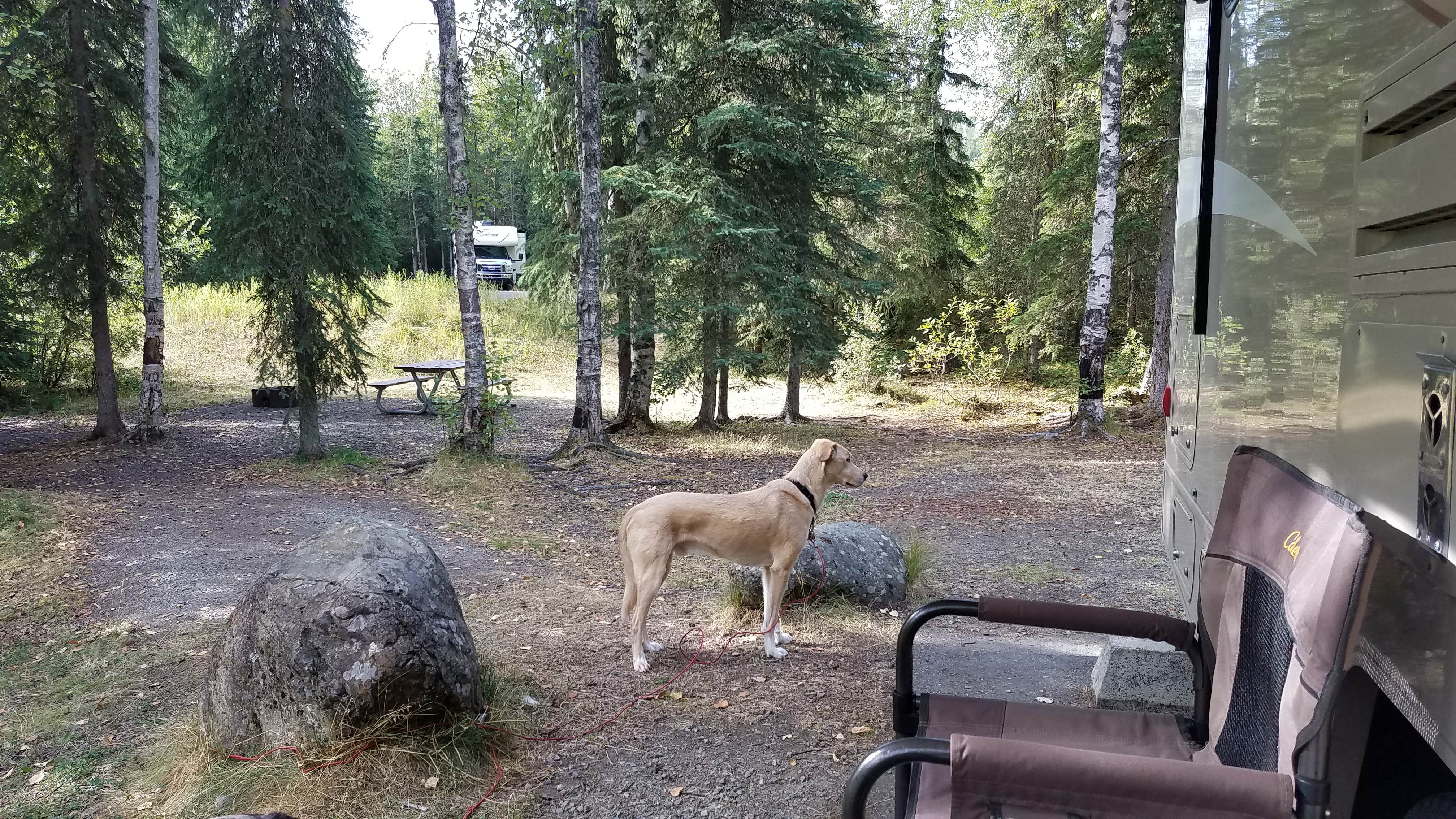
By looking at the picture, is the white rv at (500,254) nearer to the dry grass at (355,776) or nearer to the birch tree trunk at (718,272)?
the birch tree trunk at (718,272)

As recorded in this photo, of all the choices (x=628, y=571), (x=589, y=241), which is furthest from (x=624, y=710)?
(x=589, y=241)

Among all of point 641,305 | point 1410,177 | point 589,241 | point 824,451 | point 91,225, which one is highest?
point 91,225

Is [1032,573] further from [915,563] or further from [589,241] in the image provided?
[589,241]

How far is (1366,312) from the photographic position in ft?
5.55

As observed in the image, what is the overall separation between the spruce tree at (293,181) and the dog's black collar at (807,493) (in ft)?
27.4

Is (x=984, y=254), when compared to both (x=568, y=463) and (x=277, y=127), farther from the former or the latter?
(x=277, y=127)

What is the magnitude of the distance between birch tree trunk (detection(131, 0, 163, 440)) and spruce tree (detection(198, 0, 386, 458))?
2.53 ft

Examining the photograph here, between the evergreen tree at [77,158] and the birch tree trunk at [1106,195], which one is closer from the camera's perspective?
the evergreen tree at [77,158]

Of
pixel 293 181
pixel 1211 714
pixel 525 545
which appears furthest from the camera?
pixel 293 181

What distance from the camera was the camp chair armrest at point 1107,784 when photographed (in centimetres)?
163

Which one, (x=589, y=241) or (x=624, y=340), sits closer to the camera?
(x=589, y=241)

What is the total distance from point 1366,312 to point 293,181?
37.3 ft

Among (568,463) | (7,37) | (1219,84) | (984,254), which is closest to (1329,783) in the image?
(1219,84)

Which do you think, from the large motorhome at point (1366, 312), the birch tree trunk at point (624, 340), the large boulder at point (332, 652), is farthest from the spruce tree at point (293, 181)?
the large motorhome at point (1366, 312)
